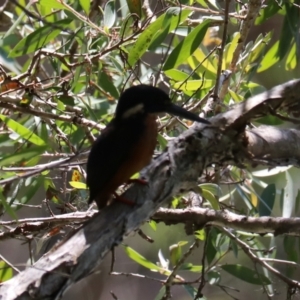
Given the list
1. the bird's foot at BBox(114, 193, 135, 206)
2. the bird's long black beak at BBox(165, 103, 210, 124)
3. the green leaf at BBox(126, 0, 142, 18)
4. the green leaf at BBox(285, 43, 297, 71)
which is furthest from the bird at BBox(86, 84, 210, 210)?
the green leaf at BBox(285, 43, 297, 71)

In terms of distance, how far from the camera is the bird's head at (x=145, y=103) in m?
1.42

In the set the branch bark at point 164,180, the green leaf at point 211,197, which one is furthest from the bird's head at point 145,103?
the green leaf at point 211,197

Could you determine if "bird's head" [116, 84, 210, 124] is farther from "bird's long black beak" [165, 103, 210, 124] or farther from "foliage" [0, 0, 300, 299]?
"foliage" [0, 0, 300, 299]

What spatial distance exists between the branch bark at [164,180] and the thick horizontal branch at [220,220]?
14 centimetres

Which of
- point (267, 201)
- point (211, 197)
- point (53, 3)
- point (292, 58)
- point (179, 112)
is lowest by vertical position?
point (267, 201)

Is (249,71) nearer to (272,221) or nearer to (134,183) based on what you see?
(272,221)

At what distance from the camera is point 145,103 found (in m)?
1.42

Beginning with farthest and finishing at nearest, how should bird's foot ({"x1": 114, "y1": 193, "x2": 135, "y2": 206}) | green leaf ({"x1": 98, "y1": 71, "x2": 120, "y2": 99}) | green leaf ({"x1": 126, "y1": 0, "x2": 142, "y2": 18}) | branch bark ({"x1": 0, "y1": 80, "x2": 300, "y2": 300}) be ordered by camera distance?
green leaf ({"x1": 98, "y1": 71, "x2": 120, "y2": 99})
green leaf ({"x1": 126, "y1": 0, "x2": 142, "y2": 18})
bird's foot ({"x1": 114, "y1": 193, "x2": 135, "y2": 206})
branch bark ({"x1": 0, "y1": 80, "x2": 300, "y2": 300})

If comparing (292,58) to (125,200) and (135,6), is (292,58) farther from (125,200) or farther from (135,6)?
(125,200)

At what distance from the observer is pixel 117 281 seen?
11.2ft

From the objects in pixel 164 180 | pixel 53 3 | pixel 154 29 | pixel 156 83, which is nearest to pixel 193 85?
pixel 156 83

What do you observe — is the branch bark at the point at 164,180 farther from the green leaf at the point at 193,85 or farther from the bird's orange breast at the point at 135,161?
the green leaf at the point at 193,85

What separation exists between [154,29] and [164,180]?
55 centimetres

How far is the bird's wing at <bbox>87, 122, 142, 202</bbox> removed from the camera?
1370 mm
